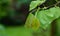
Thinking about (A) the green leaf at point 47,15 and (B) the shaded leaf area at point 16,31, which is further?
(B) the shaded leaf area at point 16,31

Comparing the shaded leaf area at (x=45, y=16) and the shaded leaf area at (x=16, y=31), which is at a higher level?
the shaded leaf area at (x=45, y=16)

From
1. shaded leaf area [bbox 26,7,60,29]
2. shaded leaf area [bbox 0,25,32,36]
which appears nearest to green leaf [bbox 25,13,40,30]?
shaded leaf area [bbox 26,7,60,29]

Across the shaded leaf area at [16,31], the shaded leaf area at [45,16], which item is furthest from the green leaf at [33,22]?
the shaded leaf area at [16,31]

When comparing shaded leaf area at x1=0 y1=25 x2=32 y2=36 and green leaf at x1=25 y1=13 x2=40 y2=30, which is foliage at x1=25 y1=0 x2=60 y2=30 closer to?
green leaf at x1=25 y1=13 x2=40 y2=30

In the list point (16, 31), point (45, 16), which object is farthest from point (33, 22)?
point (16, 31)

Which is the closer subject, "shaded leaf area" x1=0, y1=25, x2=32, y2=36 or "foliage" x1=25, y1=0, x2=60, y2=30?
"foliage" x1=25, y1=0, x2=60, y2=30

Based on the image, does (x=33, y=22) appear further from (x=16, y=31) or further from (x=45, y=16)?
(x=16, y=31)

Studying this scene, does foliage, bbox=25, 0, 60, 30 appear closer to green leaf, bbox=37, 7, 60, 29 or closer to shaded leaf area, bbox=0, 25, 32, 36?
green leaf, bbox=37, 7, 60, 29

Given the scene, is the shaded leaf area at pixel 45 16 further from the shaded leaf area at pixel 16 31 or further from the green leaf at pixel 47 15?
the shaded leaf area at pixel 16 31

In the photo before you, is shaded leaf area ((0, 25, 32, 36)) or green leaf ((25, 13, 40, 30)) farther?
shaded leaf area ((0, 25, 32, 36))

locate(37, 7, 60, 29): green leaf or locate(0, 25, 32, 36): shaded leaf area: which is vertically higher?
locate(37, 7, 60, 29): green leaf

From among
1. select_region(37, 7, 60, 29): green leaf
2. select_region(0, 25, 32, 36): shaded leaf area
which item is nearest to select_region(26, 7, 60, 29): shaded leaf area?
select_region(37, 7, 60, 29): green leaf

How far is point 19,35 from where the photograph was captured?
3457mm

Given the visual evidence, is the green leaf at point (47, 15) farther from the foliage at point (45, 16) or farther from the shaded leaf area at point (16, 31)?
the shaded leaf area at point (16, 31)
